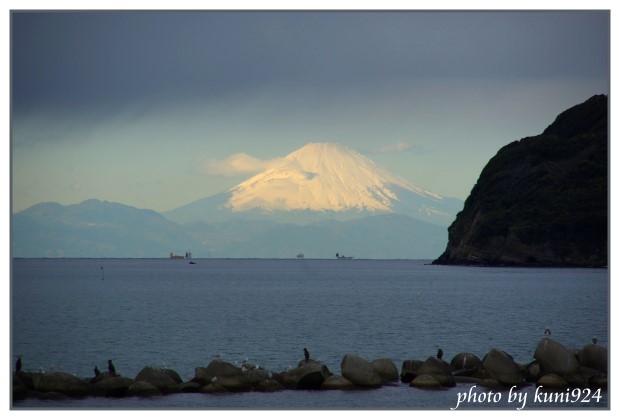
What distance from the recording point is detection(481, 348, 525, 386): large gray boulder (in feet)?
100

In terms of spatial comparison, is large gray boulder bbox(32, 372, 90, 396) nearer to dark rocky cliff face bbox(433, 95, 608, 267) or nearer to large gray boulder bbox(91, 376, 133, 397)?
large gray boulder bbox(91, 376, 133, 397)

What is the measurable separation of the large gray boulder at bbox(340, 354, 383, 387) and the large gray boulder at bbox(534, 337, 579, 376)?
19.4 ft

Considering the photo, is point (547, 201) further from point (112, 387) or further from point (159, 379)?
point (112, 387)

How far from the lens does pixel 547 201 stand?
166000 millimetres

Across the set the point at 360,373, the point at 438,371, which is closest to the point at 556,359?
the point at 438,371

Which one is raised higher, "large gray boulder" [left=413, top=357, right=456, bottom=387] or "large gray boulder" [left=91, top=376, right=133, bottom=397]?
"large gray boulder" [left=413, top=357, right=456, bottom=387]

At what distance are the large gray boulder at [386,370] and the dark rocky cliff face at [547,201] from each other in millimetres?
126021

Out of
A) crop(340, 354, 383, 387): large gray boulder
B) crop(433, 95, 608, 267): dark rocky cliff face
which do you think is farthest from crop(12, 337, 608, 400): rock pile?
crop(433, 95, 608, 267): dark rocky cliff face

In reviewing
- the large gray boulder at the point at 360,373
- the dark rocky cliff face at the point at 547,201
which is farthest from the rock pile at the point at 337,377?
the dark rocky cliff face at the point at 547,201

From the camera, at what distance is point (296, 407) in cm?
2755

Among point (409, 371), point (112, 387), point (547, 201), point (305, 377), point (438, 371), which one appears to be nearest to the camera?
point (112, 387)

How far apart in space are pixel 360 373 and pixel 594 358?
8.68 meters
